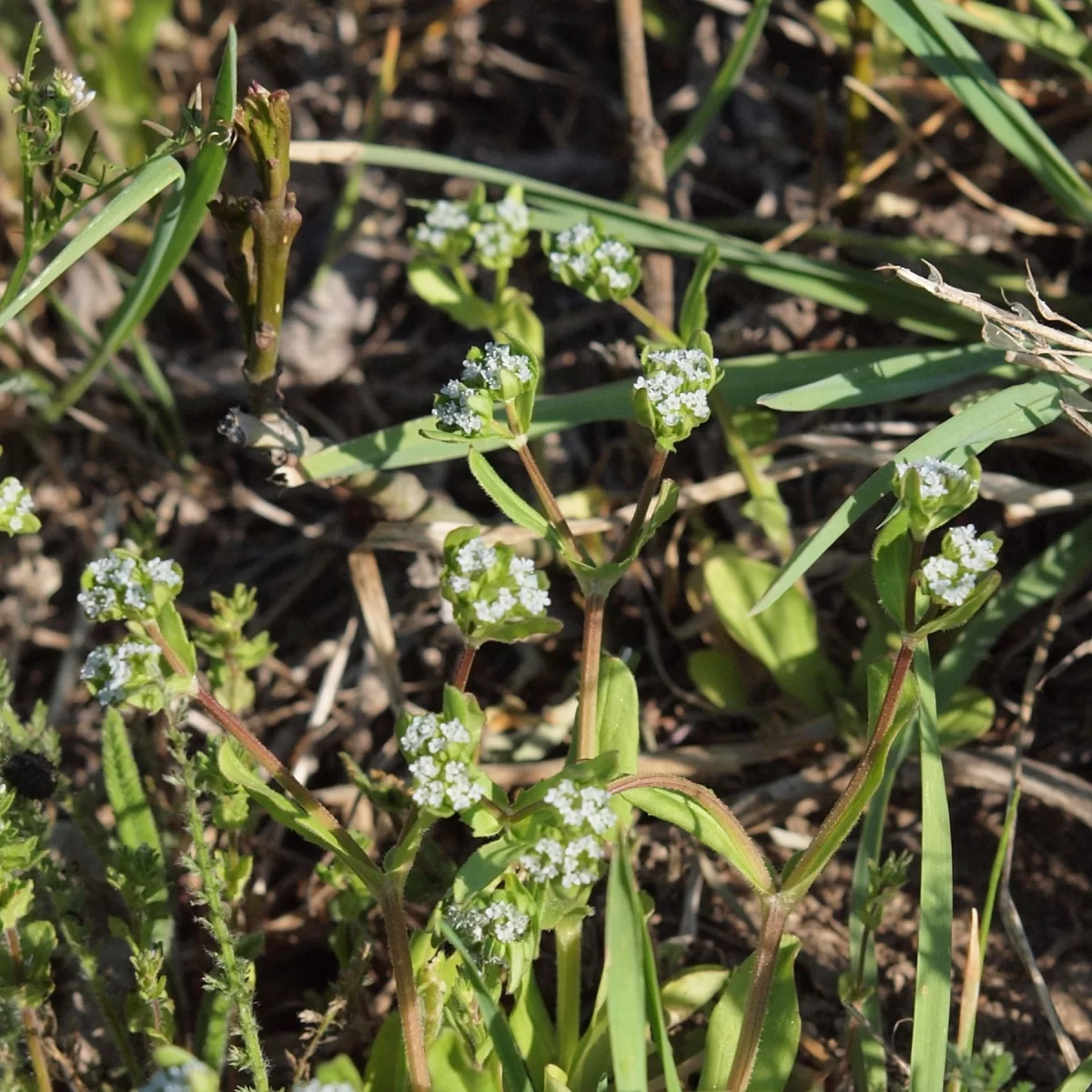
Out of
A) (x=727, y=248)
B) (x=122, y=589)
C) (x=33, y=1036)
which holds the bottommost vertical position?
(x=33, y=1036)

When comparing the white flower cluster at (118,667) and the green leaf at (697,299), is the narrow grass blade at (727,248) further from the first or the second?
the white flower cluster at (118,667)

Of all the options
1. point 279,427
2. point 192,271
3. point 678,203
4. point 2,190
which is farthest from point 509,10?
point 279,427

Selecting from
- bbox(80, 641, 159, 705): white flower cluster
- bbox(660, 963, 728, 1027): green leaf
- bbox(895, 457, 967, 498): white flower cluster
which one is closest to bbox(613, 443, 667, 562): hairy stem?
bbox(895, 457, 967, 498): white flower cluster

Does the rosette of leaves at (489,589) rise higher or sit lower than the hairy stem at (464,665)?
higher

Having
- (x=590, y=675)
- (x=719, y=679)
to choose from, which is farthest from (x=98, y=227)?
(x=719, y=679)

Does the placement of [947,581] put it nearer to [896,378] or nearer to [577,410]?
[896,378]

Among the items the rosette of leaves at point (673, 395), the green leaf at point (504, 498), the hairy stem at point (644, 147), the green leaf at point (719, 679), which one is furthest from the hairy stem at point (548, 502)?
the hairy stem at point (644, 147)

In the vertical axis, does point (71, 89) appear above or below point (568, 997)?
above
